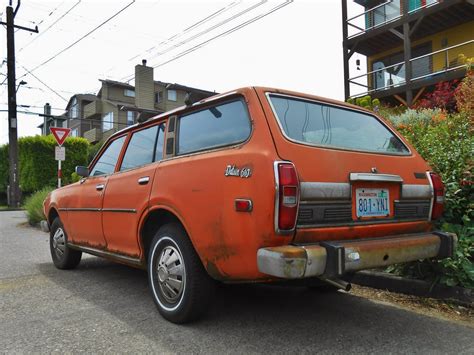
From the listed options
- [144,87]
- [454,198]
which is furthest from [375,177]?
[144,87]

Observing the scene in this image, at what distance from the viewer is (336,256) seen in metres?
2.76

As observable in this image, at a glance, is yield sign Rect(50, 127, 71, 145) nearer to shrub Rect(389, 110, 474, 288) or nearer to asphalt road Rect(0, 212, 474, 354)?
asphalt road Rect(0, 212, 474, 354)

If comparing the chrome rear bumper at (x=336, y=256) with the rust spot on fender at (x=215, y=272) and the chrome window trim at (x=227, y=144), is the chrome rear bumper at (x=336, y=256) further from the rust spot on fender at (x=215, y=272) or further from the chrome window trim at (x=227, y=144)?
the chrome window trim at (x=227, y=144)

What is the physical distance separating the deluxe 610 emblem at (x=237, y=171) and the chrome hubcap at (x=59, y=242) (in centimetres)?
357

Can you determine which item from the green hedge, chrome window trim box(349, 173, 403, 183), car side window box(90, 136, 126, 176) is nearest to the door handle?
car side window box(90, 136, 126, 176)

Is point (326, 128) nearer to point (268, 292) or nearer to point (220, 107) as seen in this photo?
point (220, 107)

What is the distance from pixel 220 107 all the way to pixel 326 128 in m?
0.89

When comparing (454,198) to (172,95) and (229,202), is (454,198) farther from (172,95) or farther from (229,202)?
(172,95)

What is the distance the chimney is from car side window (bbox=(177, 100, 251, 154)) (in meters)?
33.2

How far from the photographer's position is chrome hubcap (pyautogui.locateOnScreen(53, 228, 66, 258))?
580cm

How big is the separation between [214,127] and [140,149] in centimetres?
125

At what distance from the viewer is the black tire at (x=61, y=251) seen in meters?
5.72

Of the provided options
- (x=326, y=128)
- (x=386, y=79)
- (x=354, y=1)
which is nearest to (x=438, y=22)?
(x=386, y=79)

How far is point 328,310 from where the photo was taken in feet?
12.9
